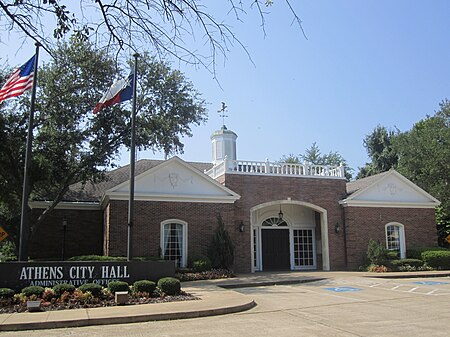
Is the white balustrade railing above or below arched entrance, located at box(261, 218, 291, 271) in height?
above

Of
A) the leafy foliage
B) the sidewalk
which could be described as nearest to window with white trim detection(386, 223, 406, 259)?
the leafy foliage

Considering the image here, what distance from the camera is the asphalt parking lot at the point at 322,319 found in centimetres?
898

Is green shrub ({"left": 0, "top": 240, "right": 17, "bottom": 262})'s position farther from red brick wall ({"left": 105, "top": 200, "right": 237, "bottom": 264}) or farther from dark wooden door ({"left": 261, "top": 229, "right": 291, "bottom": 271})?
dark wooden door ({"left": 261, "top": 229, "right": 291, "bottom": 271})

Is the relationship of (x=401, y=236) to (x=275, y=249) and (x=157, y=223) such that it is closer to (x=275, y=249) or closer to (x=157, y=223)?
(x=275, y=249)

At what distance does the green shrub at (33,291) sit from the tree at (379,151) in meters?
40.6

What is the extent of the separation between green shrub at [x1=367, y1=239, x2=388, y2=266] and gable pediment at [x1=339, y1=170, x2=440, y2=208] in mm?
2390

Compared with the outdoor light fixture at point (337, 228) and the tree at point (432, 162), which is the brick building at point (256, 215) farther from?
the tree at point (432, 162)

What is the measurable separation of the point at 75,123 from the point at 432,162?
955 inches

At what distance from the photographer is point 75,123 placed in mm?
21422

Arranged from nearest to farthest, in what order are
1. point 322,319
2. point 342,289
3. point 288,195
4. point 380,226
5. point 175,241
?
Result: point 322,319 < point 342,289 < point 175,241 < point 288,195 < point 380,226

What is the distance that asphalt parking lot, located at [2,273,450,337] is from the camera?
29.5ft

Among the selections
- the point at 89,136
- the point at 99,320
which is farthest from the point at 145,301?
the point at 89,136

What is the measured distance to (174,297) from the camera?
1388cm

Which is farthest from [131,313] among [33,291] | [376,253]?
[376,253]
